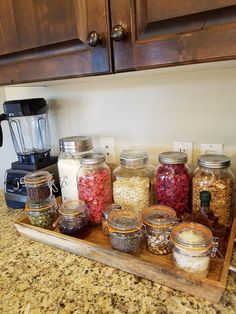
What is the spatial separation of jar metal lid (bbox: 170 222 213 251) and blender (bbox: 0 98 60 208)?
59 cm

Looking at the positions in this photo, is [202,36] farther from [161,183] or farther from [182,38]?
[161,183]

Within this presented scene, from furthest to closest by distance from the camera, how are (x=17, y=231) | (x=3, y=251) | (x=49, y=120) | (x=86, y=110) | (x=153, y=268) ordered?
(x=49, y=120)
(x=86, y=110)
(x=17, y=231)
(x=3, y=251)
(x=153, y=268)

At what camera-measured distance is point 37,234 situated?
71 centimetres

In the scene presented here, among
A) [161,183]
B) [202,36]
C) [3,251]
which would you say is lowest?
[3,251]

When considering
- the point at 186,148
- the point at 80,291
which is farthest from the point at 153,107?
the point at 80,291

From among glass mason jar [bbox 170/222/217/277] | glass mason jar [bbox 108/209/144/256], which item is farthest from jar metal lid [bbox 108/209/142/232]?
glass mason jar [bbox 170/222/217/277]

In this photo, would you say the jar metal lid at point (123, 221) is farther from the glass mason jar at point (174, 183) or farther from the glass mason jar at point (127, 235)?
the glass mason jar at point (174, 183)

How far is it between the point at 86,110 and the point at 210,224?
0.68 m

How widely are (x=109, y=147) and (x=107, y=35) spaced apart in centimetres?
52

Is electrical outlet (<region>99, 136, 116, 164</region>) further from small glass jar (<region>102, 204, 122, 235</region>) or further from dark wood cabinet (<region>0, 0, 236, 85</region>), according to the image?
dark wood cabinet (<region>0, 0, 236, 85</region>)

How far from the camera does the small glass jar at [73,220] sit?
2.26ft

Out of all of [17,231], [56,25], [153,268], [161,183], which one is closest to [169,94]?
[161,183]

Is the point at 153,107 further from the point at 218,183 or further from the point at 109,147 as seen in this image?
the point at 218,183

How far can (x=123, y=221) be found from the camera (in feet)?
1.95
